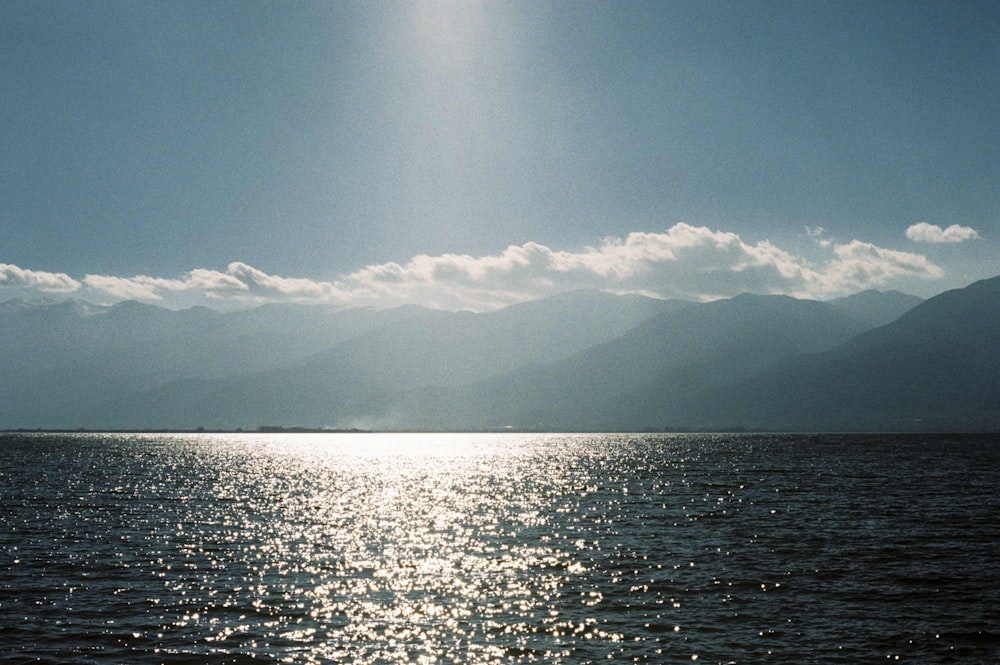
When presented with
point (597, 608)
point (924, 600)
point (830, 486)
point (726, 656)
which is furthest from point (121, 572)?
point (830, 486)

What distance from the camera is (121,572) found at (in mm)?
54156

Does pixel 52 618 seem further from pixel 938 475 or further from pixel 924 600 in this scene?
pixel 938 475

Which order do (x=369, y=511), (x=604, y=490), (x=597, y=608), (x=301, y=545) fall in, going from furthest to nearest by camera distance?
(x=604, y=490)
(x=369, y=511)
(x=301, y=545)
(x=597, y=608)

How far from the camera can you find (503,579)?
5256 centimetres

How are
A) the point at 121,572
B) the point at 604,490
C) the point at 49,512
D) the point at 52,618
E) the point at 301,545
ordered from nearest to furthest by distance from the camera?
the point at 52,618 < the point at 121,572 < the point at 301,545 < the point at 49,512 < the point at 604,490

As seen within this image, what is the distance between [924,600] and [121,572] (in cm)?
5089

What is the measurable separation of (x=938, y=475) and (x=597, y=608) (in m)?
125

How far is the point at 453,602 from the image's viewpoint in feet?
151

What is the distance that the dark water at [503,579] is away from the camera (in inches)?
1467

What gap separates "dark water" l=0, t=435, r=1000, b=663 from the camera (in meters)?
37.2

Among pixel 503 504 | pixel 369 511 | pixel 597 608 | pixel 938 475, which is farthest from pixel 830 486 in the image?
pixel 597 608

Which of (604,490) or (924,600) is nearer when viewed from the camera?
(924,600)

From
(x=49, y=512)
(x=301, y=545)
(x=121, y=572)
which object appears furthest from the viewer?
(x=49, y=512)

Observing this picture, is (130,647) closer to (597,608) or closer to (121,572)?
(121,572)
